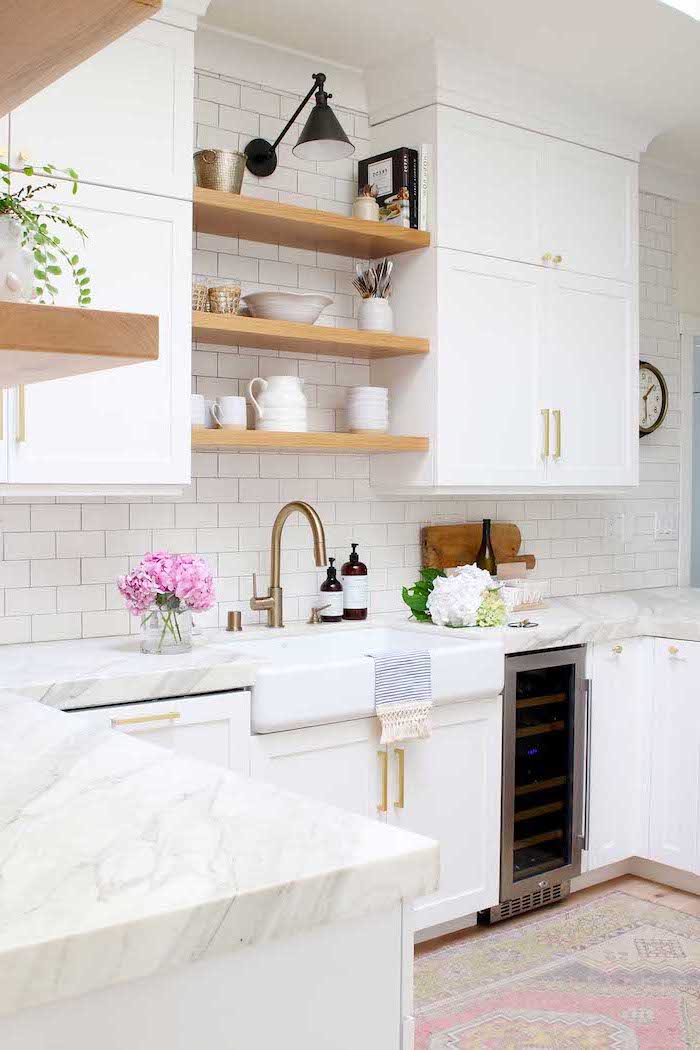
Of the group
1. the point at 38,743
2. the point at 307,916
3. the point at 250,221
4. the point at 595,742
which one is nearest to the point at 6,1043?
the point at 307,916

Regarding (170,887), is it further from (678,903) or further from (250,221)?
(678,903)

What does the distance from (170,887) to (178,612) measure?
6.22ft

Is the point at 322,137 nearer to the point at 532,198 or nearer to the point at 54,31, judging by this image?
the point at 532,198

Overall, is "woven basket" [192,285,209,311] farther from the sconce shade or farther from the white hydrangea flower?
the white hydrangea flower

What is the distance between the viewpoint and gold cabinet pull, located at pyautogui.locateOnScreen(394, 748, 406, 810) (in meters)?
3.14

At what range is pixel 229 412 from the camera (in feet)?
10.7

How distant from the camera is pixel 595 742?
3.80 metres

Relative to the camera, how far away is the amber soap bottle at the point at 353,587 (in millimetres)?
3732

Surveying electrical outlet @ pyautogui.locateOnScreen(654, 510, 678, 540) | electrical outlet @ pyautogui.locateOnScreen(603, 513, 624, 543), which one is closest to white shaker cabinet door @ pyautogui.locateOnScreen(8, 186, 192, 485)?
electrical outlet @ pyautogui.locateOnScreen(603, 513, 624, 543)

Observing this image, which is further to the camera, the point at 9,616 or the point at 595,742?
the point at 595,742

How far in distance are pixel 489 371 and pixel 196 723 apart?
5.55ft

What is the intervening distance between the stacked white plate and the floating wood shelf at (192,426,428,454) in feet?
0.22

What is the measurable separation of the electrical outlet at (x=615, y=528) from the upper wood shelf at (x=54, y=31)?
4093mm

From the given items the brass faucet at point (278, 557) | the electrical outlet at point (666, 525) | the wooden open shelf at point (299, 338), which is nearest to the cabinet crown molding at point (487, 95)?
the wooden open shelf at point (299, 338)
